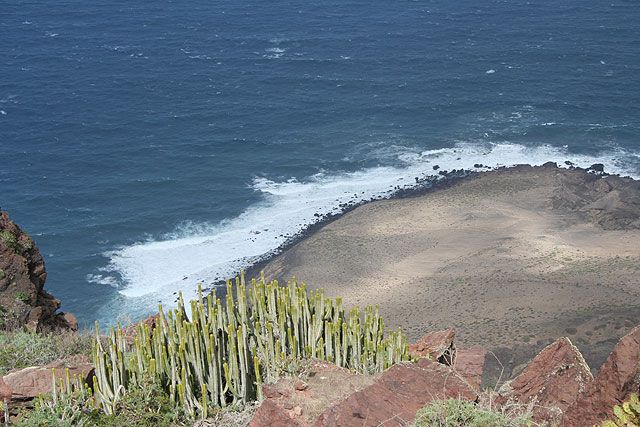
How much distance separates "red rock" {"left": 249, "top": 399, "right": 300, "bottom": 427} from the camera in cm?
1245

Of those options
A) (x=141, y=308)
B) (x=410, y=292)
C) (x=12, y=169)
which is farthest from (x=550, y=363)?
(x=12, y=169)

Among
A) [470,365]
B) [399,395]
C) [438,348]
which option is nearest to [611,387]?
[399,395]

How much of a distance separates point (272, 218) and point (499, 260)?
19960mm

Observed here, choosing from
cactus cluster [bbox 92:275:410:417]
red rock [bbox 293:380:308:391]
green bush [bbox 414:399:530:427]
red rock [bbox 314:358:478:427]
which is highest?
green bush [bbox 414:399:530:427]

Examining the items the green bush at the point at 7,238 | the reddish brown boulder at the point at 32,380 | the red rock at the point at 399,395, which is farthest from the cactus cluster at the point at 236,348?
the green bush at the point at 7,238

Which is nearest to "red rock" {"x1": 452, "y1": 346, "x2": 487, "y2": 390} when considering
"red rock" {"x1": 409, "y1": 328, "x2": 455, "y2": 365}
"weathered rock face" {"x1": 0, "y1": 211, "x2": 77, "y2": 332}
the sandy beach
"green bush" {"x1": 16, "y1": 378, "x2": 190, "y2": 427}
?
"red rock" {"x1": 409, "y1": 328, "x2": 455, "y2": 365}

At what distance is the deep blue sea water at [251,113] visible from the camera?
57.5m

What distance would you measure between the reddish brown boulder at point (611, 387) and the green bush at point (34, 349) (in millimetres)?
12024

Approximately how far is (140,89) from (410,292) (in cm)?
4957

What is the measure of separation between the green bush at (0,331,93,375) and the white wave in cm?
3079

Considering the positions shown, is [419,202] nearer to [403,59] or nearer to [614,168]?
[614,168]

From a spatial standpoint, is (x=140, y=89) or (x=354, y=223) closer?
(x=354, y=223)

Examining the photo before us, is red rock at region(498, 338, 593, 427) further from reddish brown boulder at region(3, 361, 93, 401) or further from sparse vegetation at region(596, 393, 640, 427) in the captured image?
reddish brown boulder at region(3, 361, 93, 401)

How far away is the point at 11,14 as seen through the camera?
10456 cm
